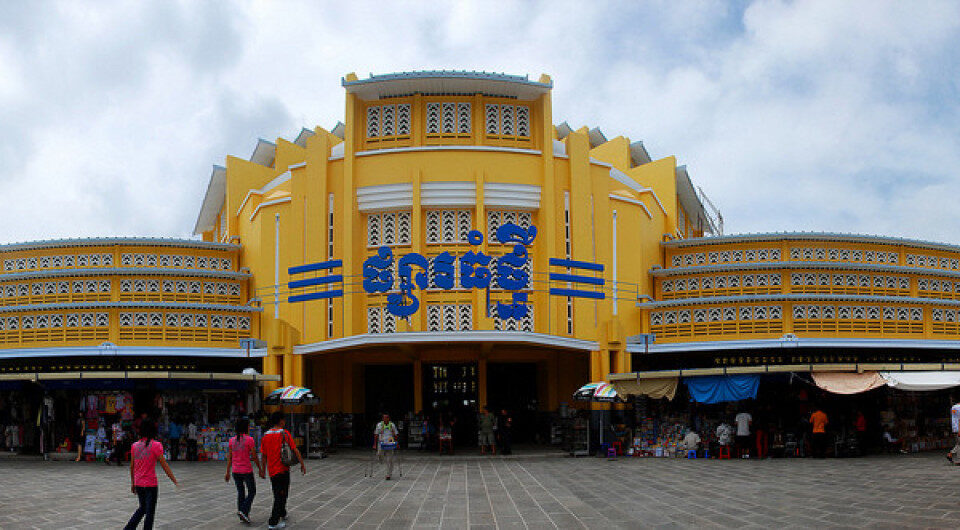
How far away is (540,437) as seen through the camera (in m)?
27.5

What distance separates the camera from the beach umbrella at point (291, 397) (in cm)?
2198

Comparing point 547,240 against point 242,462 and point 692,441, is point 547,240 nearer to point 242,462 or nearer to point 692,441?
point 692,441

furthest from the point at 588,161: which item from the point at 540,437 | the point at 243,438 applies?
the point at 243,438

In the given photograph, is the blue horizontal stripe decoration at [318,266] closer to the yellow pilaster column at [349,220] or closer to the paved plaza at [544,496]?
the yellow pilaster column at [349,220]

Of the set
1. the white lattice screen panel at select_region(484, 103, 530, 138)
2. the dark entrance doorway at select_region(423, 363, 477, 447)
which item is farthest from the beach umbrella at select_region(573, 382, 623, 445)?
the white lattice screen panel at select_region(484, 103, 530, 138)

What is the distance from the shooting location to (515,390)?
95.1 feet

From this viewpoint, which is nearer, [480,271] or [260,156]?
[480,271]

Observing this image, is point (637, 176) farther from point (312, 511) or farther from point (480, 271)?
point (312, 511)

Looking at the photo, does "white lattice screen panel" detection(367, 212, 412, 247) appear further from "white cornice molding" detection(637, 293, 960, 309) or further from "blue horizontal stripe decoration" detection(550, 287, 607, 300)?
"white cornice molding" detection(637, 293, 960, 309)

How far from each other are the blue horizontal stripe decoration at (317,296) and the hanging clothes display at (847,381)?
14.1m

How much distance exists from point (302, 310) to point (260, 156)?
11.3 meters

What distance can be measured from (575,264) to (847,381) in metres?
8.88

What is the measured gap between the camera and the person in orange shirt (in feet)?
66.3

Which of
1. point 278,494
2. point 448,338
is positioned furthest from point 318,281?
point 278,494
